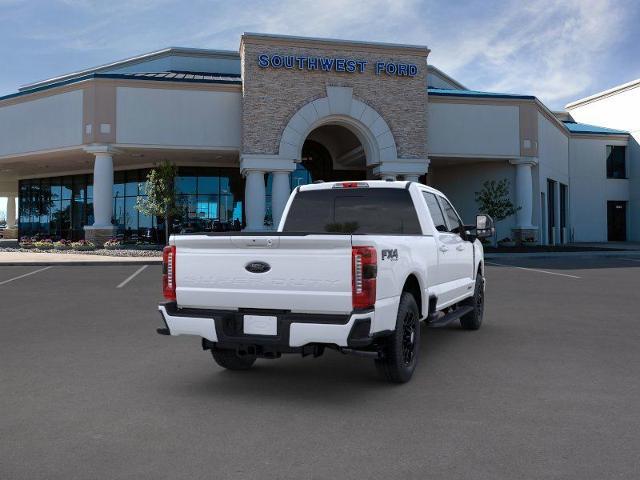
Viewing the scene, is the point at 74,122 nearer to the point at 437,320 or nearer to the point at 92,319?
the point at 92,319

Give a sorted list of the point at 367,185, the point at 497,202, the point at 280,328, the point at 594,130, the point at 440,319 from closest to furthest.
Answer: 1. the point at 280,328
2. the point at 440,319
3. the point at 367,185
4. the point at 497,202
5. the point at 594,130

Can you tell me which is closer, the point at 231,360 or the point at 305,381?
the point at 305,381

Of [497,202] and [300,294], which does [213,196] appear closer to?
[497,202]

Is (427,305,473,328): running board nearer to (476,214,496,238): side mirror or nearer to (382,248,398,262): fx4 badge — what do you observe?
(476,214,496,238): side mirror

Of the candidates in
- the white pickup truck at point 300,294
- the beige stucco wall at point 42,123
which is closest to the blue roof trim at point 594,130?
the beige stucco wall at point 42,123

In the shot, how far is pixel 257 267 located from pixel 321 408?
1.31 meters

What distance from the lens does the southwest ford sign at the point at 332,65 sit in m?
27.5

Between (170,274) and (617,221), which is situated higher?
(617,221)

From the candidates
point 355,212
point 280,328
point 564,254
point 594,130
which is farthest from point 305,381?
point 594,130

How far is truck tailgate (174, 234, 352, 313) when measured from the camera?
5.01m

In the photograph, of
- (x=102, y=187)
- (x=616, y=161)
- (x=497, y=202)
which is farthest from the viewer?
(x=616, y=161)

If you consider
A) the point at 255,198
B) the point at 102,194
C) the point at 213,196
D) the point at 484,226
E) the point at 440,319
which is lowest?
the point at 440,319

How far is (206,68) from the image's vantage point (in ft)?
128

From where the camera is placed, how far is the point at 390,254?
17.5ft
